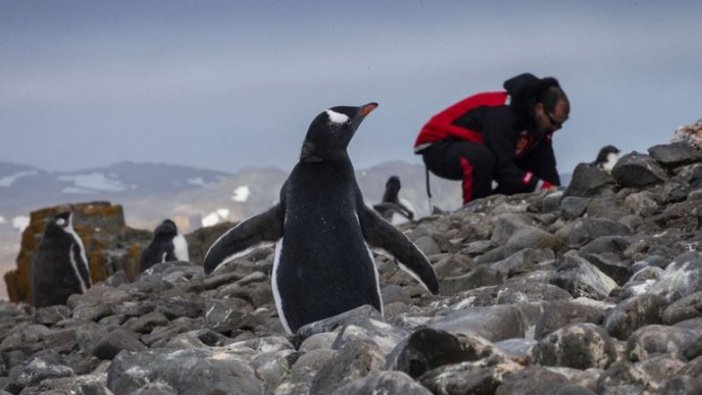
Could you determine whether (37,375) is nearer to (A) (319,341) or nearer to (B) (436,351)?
(A) (319,341)

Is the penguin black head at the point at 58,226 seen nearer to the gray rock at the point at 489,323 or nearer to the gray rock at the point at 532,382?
the gray rock at the point at 489,323

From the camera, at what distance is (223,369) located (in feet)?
10.6

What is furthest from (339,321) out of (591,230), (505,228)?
(505,228)

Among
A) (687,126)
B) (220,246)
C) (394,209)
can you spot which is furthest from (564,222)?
(394,209)

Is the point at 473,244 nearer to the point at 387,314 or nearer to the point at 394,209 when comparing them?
the point at 387,314

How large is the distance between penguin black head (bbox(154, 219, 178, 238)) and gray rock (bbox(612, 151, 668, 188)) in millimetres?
6879

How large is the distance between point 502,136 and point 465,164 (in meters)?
0.42

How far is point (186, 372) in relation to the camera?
3232 mm

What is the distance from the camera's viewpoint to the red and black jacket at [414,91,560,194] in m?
9.80

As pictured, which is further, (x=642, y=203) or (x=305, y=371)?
(x=642, y=203)

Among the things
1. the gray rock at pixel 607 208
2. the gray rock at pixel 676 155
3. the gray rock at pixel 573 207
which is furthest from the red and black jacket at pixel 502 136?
the gray rock at pixel 607 208

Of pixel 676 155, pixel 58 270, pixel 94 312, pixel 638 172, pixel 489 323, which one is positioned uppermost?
pixel 676 155

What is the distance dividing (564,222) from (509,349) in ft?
15.2

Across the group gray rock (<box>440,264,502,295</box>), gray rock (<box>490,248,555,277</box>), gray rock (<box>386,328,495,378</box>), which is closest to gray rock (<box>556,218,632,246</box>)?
gray rock (<box>490,248,555,277</box>)
